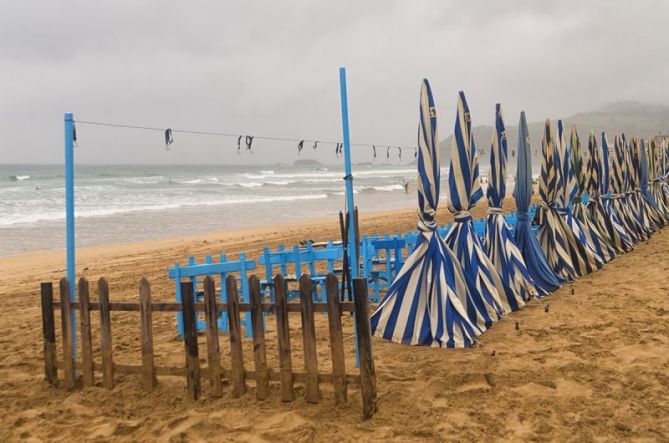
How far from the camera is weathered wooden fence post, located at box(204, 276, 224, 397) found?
4.23 metres

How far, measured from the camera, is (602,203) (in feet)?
36.2

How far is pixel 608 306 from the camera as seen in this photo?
6668 mm

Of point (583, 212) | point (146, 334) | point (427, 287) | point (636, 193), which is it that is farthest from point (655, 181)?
point (146, 334)

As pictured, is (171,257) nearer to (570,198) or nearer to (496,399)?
(570,198)

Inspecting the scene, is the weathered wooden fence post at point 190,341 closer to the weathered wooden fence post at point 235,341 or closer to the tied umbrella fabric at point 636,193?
the weathered wooden fence post at point 235,341

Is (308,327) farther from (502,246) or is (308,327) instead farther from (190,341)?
(502,246)

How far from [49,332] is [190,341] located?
1.47 meters

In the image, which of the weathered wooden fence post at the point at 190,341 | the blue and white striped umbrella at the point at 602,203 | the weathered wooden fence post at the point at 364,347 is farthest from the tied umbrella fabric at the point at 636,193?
the weathered wooden fence post at the point at 190,341

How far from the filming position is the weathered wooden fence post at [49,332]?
4.75m

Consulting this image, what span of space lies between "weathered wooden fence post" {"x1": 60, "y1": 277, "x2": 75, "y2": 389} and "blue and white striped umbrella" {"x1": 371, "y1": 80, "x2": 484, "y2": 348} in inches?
118

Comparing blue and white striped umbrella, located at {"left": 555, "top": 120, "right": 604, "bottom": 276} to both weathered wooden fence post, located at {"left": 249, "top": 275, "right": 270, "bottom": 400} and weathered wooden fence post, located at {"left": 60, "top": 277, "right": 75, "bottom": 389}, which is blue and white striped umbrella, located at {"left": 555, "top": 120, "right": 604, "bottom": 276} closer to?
weathered wooden fence post, located at {"left": 249, "top": 275, "right": 270, "bottom": 400}

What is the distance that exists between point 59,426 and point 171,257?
31.4ft

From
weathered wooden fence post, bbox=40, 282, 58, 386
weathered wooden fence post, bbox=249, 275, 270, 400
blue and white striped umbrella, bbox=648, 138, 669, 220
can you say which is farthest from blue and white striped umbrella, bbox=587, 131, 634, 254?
weathered wooden fence post, bbox=40, 282, 58, 386

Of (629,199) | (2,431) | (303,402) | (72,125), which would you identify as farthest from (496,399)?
(629,199)
